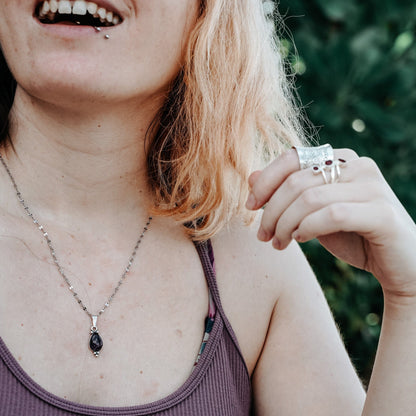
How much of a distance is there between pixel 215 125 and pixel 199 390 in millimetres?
732

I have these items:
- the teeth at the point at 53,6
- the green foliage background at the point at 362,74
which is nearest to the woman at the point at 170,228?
the teeth at the point at 53,6

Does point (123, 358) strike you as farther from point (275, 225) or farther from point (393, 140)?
point (393, 140)

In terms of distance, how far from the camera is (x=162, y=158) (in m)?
2.08

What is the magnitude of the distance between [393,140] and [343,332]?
88 cm

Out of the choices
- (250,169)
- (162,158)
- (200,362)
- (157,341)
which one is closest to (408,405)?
(200,362)

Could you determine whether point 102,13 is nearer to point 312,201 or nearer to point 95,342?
point 312,201

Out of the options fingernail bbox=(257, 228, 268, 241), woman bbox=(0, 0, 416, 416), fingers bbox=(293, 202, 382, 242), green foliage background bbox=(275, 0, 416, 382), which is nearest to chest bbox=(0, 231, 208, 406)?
woman bbox=(0, 0, 416, 416)

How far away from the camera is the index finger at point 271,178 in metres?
1.57

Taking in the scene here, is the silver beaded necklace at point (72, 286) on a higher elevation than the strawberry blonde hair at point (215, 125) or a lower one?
lower

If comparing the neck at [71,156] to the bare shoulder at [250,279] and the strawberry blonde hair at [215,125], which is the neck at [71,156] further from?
the bare shoulder at [250,279]

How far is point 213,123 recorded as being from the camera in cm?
203

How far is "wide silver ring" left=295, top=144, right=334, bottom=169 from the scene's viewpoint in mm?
1575

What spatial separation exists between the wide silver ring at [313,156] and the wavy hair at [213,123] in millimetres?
471

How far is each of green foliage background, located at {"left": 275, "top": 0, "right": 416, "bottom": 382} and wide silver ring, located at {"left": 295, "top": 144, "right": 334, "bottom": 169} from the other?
1.13 metres
